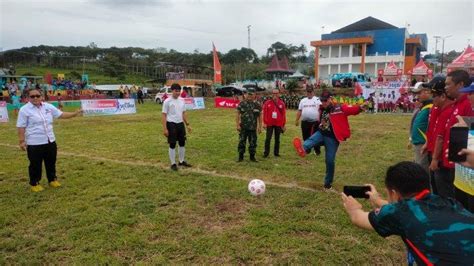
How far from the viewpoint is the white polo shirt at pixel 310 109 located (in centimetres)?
872

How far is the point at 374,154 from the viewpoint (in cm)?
905

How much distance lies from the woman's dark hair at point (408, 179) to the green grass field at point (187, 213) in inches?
67.2

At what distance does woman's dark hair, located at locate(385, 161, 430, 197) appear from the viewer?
2092 mm

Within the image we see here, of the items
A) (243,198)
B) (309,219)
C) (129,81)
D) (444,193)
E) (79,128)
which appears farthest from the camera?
(129,81)

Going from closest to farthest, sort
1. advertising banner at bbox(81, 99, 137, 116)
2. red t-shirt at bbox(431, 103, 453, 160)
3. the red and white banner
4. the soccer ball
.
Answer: red t-shirt at bbox(431, 103, 453, 160)
the soccer ball
advertising banner at bbox(81, 99, 137, 116)
the red and white banner

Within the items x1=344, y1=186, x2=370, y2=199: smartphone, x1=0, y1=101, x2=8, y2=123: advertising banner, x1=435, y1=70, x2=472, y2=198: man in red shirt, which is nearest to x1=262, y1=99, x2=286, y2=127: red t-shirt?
x1=435, y1=70, x2=472, y2=198: man in red shirt

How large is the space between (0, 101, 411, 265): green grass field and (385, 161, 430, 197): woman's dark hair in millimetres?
1706

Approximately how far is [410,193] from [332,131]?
3549 millimetres

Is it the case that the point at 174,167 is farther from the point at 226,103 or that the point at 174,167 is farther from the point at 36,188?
the point at 226,103

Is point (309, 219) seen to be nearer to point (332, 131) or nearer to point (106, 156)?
point (332, 131)

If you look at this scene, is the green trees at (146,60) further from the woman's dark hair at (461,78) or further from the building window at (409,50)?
the woman's dark hair at (461,78)

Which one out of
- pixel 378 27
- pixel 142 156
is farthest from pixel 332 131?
pixel 378 27

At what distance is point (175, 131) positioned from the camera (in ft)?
24.0

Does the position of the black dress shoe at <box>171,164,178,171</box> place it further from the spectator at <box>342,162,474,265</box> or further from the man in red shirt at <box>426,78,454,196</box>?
the spectator at <box>342,162,474,265</box>
